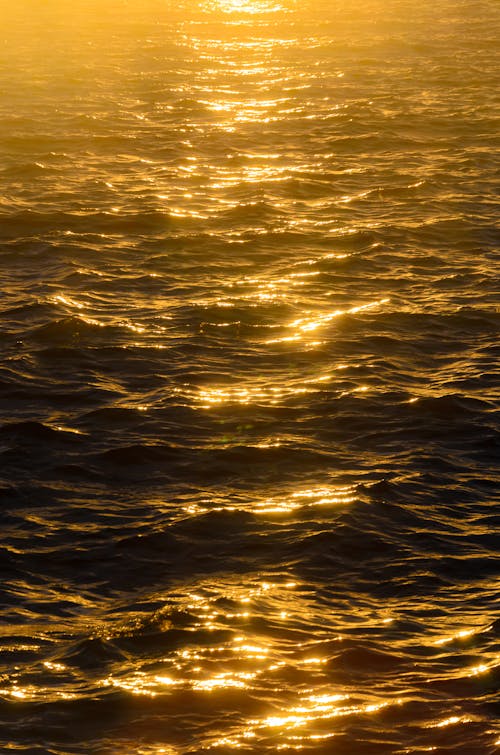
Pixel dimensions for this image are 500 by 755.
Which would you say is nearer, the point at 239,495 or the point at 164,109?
the point at 239,495

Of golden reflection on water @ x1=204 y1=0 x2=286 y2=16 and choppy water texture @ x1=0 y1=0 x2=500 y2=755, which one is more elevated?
golden reflection on water @ x1=204 y1=0 x2=286 y2=16

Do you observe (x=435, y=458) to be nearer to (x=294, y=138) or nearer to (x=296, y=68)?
(x=294, y=138)

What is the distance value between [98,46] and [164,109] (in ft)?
42.8

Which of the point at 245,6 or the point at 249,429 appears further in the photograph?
the point at 245,6

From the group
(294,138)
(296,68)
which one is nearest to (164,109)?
(294,138)

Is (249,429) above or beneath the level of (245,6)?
beneath

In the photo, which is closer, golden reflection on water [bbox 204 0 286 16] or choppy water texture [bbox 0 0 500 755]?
choppy water texture [bbox 0 0 500 755]

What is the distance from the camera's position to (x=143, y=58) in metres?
50.2

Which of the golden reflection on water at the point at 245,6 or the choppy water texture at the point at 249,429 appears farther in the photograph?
the golden reflection on water at the point at 245,6

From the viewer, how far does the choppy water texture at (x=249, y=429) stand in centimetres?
1343

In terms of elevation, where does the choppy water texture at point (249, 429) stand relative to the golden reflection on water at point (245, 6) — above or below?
below

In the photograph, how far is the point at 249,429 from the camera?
64.9 feet

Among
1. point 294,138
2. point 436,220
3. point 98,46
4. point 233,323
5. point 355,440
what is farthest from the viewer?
point 98,46

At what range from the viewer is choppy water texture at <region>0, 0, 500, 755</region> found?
1343 cm
